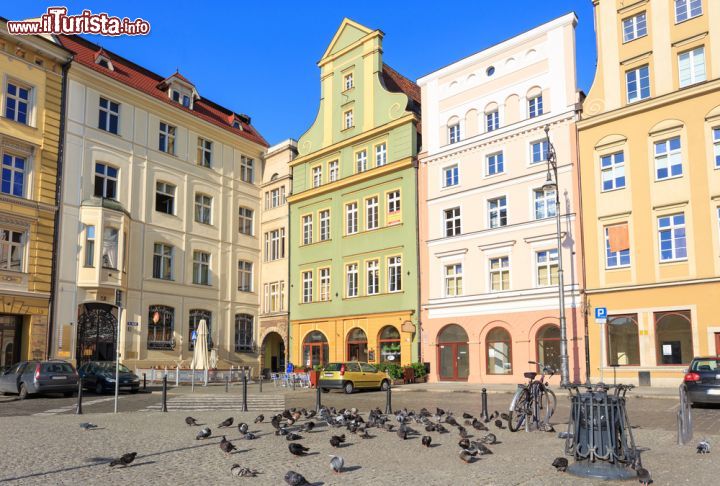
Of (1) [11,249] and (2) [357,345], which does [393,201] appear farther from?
(1) [11,249]

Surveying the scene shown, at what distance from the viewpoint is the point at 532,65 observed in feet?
104

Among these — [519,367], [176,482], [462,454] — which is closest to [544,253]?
[519,367]

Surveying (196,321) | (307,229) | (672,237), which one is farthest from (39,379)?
(672,237)

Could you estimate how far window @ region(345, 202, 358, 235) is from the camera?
38.9 meters

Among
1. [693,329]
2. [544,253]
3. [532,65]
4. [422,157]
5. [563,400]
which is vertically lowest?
[563,400]

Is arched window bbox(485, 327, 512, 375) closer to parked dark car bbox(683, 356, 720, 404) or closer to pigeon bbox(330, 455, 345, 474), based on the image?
parked dark car bbox(683, 356, 720, 404)

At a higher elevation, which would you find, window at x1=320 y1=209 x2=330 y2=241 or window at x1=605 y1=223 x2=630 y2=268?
window at x1=320 y1=209 x2=330 y2=241

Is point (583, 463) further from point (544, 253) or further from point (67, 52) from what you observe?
point (67, 52)

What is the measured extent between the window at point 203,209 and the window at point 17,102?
36.3 feet

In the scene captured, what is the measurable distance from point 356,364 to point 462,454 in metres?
19.7

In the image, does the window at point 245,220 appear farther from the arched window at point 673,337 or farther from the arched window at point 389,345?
the arched window at point 673,337

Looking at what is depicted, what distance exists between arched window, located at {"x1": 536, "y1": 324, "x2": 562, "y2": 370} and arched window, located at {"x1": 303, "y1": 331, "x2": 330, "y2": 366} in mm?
13467

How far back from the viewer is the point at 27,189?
3141 centimetres

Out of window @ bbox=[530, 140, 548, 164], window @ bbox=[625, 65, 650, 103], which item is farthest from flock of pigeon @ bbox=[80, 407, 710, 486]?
window @ bbox=[625, 65, 650, 103]
